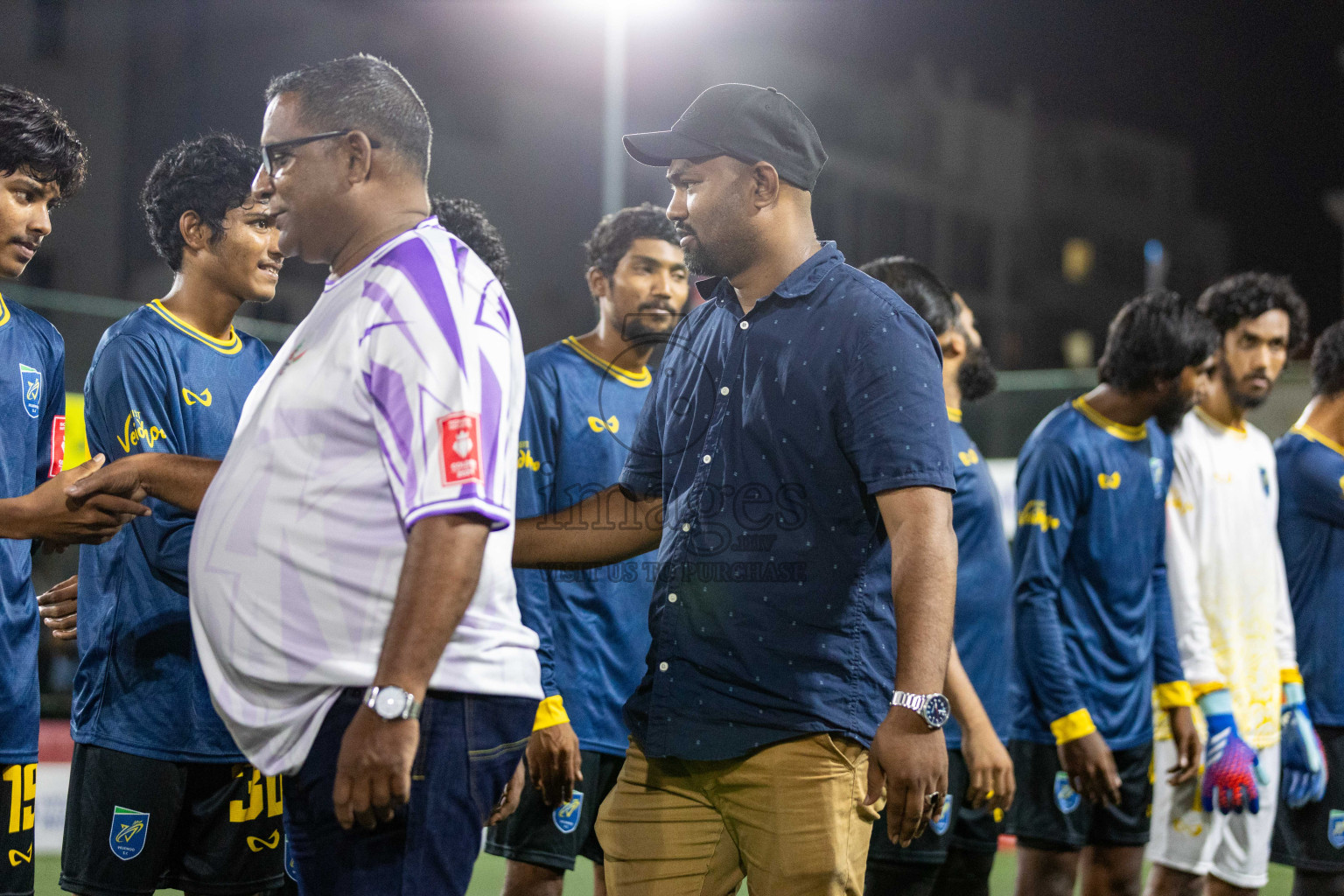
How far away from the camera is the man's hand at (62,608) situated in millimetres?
3615

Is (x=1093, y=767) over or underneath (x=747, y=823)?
underneath

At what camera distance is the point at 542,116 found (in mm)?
28453

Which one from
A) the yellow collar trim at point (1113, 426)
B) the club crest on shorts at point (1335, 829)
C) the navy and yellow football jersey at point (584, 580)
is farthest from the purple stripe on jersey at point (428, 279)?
the club crest on shorts at point (1335, 829)

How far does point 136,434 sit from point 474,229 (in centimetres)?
170

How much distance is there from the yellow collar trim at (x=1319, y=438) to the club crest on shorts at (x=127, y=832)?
475 centimetres

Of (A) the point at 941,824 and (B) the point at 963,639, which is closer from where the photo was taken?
(A) the point at 941,824

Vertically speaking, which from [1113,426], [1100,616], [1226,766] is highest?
[1113,426]

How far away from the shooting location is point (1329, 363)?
5664 millimetres

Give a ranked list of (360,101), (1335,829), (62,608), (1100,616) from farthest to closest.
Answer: (1335,829) → (1100,616) → (62,608) → (360,101)

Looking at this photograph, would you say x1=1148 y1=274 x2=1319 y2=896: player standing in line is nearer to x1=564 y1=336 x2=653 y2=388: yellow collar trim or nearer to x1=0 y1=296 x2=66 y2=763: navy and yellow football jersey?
x1=564 y1=336 x2=653 y2=388: yellow collar trim

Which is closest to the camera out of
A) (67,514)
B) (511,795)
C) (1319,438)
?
(67,514)

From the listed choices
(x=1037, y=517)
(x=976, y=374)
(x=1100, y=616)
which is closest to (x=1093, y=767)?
(x=1100, y=616)

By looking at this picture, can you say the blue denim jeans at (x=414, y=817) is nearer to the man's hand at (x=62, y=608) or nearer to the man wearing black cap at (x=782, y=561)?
the man wearing black cap at (x=782, y=561)

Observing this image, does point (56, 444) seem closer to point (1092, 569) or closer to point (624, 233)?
point (624, 233)
